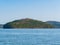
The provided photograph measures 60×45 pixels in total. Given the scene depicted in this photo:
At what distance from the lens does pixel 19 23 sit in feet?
467

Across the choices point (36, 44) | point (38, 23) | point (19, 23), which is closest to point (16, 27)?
point (19, 23)

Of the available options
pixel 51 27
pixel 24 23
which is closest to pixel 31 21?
pixel 24 23

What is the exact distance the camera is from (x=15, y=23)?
139 metres

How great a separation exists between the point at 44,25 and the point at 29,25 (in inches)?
504

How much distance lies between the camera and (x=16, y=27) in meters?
147

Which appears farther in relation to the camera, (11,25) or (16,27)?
(16,27)

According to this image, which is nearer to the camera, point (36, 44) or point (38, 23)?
point (36, 44)

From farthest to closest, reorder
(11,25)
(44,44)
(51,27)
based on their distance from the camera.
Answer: (51,27)
(11,25)
(44,44)

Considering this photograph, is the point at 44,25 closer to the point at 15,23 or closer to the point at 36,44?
the point at 15,23

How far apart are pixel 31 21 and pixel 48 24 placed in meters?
11.7

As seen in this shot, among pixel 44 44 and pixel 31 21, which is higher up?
pixel 31 21

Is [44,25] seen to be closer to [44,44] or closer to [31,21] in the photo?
[31,21]

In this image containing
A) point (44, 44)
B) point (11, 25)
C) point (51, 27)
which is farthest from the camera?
point (51, 27)

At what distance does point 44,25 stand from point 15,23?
1891cm
